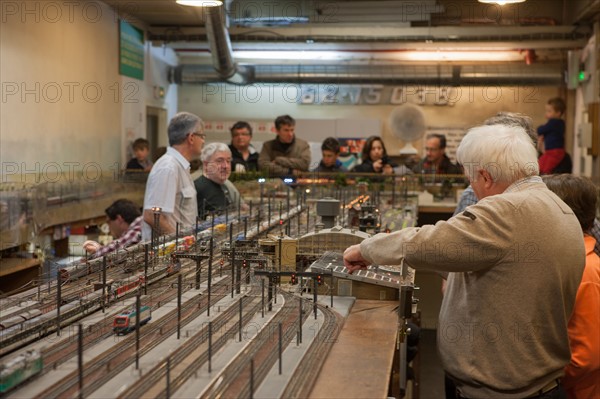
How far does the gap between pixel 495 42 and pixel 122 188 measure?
5473 mm

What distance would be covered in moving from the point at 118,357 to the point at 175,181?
2.62 meters

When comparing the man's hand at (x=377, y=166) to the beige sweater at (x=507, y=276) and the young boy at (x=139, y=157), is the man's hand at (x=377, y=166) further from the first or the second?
the beige sweater at (x=507, y=276)

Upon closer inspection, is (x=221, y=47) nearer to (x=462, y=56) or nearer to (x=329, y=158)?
(x=329, y=158)

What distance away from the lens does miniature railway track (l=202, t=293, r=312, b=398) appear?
184 centimetres

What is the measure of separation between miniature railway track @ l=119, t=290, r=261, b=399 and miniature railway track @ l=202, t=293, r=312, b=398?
0.26 ft

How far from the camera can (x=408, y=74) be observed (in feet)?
35.0

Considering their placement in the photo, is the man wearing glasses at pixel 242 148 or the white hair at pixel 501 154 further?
the man wearing glasses at pixel 242 148

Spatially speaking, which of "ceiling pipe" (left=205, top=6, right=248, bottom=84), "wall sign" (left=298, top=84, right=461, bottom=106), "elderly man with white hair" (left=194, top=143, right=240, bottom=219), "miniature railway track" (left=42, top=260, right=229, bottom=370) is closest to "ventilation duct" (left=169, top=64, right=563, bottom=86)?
"ceiling pipe" (left=205, top=6, right=248, bottom=84)

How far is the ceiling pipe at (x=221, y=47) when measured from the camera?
29.4 feet

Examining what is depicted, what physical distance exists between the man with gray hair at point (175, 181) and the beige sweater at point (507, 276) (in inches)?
87.5

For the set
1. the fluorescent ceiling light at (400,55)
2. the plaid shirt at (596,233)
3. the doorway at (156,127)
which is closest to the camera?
the plaid shirt at (596,233)

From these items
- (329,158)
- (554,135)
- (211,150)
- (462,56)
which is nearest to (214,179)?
(211,150)

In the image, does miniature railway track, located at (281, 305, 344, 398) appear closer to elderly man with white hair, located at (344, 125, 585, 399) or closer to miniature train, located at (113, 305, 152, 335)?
elderly man with white hair, located at (344, 125, 585, 399)

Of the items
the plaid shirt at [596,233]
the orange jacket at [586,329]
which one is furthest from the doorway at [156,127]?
the orange jacket at [586,329]
